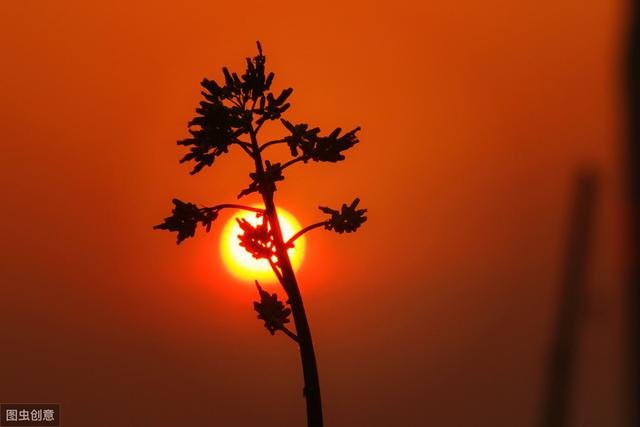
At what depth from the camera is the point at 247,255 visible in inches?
46.9

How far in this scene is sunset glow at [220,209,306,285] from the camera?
1.19 meters

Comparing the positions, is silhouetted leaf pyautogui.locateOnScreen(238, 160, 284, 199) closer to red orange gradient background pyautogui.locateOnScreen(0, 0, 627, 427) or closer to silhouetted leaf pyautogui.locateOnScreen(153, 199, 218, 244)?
silhouetted leaf pyautogui.locateOnScreen(153, 199, 218, 244)

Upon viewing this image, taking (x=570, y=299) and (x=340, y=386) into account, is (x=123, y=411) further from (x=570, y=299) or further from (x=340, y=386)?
(x=570, y=299)

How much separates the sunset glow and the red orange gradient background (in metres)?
0.02

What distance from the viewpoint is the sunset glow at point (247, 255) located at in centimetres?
119

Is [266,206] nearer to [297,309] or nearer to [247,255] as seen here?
[297,309]

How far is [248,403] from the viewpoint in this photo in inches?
47.9

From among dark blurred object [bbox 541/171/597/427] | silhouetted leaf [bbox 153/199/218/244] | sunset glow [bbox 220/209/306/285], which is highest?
sunset glow [bbox 220/209/306/285]

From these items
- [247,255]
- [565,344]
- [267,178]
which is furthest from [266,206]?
[565,344]

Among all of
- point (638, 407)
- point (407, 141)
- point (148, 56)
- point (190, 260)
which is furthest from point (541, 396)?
point (148, 56)

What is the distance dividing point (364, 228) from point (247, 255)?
203mm

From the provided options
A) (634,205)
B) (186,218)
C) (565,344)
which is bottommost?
(565,344)

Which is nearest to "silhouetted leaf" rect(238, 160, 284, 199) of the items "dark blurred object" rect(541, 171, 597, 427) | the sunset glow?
the sunset glow

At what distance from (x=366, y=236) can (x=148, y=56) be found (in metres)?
0.48
